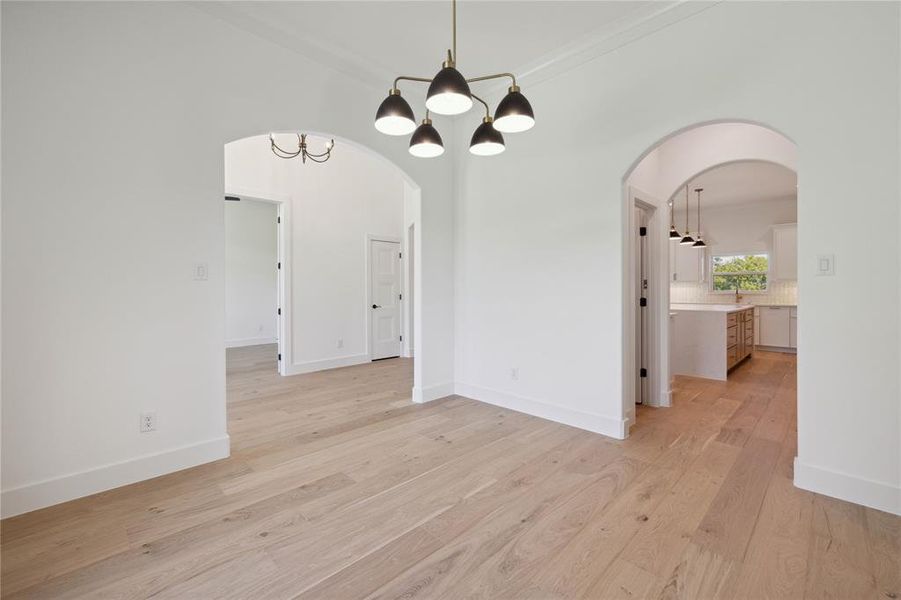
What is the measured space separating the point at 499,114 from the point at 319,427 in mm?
2939

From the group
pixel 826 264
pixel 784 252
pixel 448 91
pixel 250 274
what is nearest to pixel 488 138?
pixel 448 91

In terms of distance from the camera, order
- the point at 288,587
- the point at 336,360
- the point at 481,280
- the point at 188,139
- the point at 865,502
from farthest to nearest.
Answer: the point at 336,360 < the point at 481,280 < the point at 188,139 < the point at 865,502 < the point at 288,587

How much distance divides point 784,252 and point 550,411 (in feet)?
24.6

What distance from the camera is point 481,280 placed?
437 cm

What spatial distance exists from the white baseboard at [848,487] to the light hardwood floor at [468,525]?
73 millimetres

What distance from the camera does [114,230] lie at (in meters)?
2.49

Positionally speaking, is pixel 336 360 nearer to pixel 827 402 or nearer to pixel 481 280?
pixel 481 280

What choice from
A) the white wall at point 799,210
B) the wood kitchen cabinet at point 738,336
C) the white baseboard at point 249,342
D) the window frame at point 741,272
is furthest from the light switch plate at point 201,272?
the window frame at point 741,272

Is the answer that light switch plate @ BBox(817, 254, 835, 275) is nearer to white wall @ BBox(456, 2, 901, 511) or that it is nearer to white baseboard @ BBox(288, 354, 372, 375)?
white wall @ BBox(456, 2, 901, 511)

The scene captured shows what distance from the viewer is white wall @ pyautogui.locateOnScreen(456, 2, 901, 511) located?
7.33 feet

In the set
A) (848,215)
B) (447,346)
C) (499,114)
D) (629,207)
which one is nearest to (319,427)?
(447,346)

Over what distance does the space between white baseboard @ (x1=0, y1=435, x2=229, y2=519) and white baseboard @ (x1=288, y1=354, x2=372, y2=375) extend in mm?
2931

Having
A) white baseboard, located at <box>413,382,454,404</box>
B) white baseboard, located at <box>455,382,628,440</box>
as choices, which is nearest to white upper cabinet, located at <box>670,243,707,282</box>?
white baseboard, located at <box>455,382,628,440</box>

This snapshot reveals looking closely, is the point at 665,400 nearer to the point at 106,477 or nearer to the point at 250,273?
the point at 106,477
